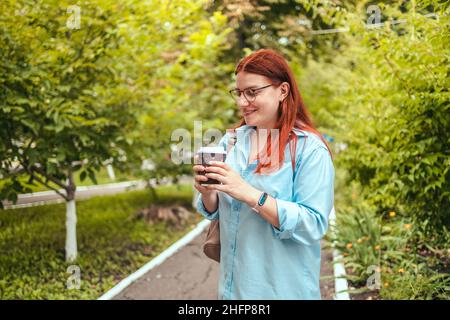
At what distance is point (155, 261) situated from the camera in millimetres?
6414

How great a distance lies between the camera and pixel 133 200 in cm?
1123

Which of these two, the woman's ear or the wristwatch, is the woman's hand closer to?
the wristwatch

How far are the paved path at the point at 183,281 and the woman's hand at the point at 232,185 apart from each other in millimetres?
3479

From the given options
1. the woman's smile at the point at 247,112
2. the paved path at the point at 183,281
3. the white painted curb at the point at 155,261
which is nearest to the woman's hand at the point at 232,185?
the woman's smile at the point at 247,112

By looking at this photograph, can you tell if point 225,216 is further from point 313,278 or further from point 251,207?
point 313,278

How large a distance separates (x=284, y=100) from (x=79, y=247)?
5.38 meters

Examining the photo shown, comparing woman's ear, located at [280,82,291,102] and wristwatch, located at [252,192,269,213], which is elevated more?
woman's ear, located at [280,82,291,102]

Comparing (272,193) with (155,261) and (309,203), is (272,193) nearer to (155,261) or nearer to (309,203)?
(309,203)

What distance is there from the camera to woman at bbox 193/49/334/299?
1.75m

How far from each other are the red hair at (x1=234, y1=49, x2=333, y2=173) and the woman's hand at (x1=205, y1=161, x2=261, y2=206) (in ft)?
0.51

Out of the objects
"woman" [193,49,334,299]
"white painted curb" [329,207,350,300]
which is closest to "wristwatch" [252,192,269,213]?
"woman" [193,49,334,299]

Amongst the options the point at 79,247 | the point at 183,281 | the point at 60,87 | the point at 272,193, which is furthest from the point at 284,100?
the point at 79,247

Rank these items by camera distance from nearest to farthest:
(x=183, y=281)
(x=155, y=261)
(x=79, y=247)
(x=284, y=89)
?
(x=284, y=89), (x=183, y=281), (x=155, y=261), (x=79, y=247)

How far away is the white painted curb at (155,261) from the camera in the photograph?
517 centimetres
